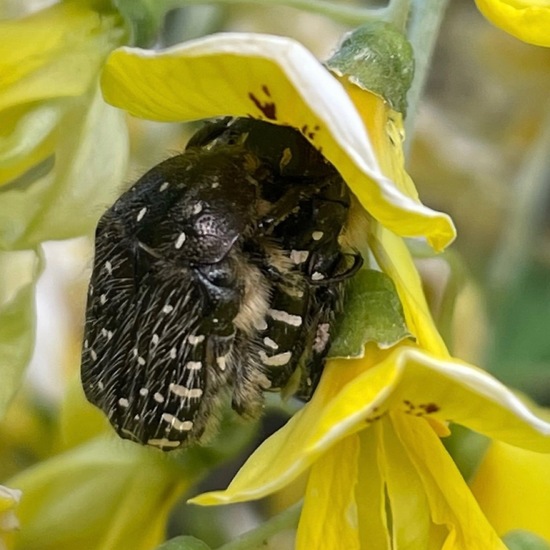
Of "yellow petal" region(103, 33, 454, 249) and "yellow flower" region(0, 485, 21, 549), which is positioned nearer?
"yellow petal" region(103, 33, 454, 249)

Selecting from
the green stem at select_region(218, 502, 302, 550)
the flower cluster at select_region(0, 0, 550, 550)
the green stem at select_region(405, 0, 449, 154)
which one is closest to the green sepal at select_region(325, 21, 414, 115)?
the flower cluster at select_region(0, 0, 550, 550)

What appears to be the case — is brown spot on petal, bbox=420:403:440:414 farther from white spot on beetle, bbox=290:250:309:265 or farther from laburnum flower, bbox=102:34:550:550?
white spot on beetle, bbox=290:250:309:265

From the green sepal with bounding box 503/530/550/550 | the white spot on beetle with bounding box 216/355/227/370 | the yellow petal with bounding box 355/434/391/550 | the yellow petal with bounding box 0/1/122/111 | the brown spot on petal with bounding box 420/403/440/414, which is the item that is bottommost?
the green sepal with bounding box 503/530/550/550

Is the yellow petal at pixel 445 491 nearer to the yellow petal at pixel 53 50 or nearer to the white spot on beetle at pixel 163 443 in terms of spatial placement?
the white spot on beetle at pixel 163 443

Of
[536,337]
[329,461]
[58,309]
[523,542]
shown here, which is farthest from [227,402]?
[536,337]

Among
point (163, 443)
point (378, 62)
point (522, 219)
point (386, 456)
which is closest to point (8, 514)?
point (163, 443)

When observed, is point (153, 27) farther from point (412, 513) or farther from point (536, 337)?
point (536, 337)

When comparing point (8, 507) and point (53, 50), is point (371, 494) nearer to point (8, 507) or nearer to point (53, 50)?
point (8, 507)
